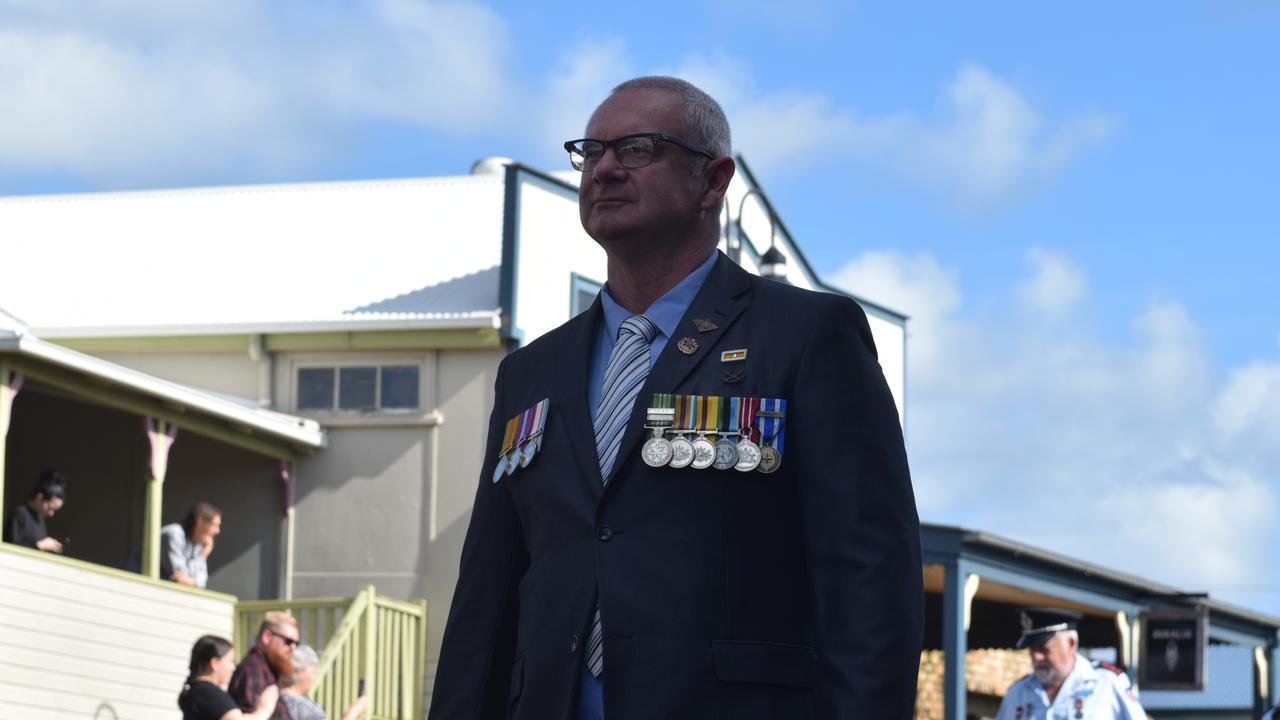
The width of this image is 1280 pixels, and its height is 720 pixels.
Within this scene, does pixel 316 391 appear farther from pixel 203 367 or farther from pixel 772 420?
pixel 772 420

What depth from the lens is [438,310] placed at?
20266 mm

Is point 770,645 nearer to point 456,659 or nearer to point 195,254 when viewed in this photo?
point 456,659

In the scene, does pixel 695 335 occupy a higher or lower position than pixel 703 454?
→ higher

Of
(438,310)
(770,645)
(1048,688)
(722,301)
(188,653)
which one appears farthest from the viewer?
(438,310)

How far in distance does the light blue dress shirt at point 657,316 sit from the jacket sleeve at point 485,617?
0.65 feet

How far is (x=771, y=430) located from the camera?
135 inches

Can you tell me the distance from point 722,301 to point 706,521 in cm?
47

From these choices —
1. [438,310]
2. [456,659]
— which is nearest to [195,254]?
[438,310]

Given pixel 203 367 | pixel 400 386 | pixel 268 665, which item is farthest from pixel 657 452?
pixel 203 367

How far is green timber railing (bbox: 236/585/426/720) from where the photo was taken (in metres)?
16.8

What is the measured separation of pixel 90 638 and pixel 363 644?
3.01 meters

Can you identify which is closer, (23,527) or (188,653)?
(23,527)

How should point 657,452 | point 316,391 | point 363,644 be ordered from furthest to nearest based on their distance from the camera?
1. point 316,391
2. point 363,644
3. point 657,452

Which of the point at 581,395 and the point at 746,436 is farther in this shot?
the point at 581,395
